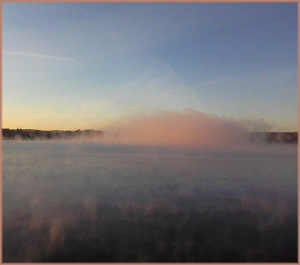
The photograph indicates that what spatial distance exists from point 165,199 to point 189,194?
2228 mm

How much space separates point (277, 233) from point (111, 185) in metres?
13.4

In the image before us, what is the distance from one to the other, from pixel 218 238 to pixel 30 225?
966cm

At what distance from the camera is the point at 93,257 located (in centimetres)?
989

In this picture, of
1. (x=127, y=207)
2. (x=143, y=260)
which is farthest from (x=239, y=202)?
(x=143, y=260)

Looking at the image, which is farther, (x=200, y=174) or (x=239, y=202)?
(x=200, y=174)

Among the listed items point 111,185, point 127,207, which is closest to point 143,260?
point 127,207

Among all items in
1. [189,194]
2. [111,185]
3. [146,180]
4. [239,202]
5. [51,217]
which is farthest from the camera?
Answer: [146,180]

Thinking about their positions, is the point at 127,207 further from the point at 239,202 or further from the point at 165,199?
the point at 239,202

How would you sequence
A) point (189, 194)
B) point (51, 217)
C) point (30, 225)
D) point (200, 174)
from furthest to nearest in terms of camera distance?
point (200, 174) → point (189, 194) → point (51, 217) → point (30, 225)

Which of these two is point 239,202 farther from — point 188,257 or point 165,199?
point 188,257

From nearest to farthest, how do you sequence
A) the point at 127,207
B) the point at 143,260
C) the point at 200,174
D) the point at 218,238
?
the point at 143,260
the point at 218,238
the point at 127,207
the point at 200,174

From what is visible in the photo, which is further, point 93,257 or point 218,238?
point 218,238

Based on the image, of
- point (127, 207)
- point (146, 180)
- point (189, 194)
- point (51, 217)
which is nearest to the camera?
point (51, 217)

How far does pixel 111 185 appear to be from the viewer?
21188 mm
